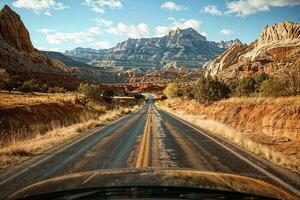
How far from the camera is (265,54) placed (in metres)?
142

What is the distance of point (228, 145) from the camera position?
48.9 feet

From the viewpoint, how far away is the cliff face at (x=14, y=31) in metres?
121

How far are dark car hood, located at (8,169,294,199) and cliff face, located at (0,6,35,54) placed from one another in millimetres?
120264

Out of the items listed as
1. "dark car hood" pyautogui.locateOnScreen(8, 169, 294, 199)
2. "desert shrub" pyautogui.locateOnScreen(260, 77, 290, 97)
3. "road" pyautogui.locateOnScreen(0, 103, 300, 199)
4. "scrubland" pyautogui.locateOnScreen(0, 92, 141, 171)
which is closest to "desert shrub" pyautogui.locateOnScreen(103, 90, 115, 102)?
"scrubland" pyautogui.locateOnScreen(0, 92, 141, 171)

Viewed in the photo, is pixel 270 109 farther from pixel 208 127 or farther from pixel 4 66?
pixel 4 66

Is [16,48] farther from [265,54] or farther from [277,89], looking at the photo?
[277,89]

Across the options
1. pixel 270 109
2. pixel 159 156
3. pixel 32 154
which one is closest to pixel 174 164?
Result: pixel 159 156

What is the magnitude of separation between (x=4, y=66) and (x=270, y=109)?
275ft

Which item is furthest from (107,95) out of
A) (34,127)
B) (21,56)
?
(34,127)

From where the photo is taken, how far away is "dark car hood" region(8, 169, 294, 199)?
3.30 meters

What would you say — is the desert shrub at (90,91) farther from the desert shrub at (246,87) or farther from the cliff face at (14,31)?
the cliff face at (14,31)

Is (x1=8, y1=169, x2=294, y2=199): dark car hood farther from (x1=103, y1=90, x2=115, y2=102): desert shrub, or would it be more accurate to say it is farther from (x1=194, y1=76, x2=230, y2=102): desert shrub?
(x1=103, y1=90, x2=115, y2=102): desert shrub

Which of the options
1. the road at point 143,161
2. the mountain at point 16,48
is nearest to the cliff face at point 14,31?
the mountain at point 16,48

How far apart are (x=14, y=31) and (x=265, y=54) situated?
3726 inches
